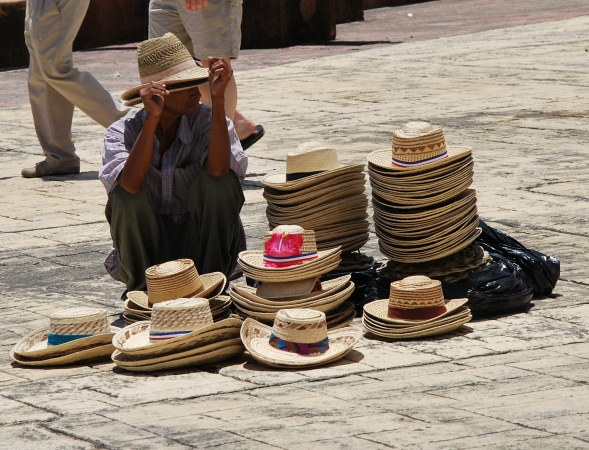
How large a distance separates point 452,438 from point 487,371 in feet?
2.47

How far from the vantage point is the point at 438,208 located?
529cm

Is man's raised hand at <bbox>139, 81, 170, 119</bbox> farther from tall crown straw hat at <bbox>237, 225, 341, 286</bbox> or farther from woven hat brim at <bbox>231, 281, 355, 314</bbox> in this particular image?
woven hat brim at <bbox>231, 281, 355, 314</bbox>

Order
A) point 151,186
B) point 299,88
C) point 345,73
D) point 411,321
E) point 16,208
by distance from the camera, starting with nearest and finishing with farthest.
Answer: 1. point 411,321
2. point 151,186
3. point 16,208
4. point 299,88
5. point 345,73

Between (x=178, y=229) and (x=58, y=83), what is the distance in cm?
346

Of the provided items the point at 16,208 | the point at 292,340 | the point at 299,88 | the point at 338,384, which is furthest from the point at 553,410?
the point at 299,88

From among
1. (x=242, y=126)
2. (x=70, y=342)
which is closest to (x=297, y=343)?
(x=70, y=342)

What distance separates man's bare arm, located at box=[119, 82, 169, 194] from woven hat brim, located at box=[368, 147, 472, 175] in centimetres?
91

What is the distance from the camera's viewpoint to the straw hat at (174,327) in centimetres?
466

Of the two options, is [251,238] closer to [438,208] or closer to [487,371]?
[438,208]

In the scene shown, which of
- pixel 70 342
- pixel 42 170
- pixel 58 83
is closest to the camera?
pixel 70 342

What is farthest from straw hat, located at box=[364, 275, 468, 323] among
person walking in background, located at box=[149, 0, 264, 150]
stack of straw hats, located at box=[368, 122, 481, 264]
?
person walking in background, located at box=[149, 0, 264, 150]

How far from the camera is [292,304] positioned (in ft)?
16.3

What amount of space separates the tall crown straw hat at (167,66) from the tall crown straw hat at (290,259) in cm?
75

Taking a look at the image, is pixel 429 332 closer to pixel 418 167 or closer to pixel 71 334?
pixel 418 167
